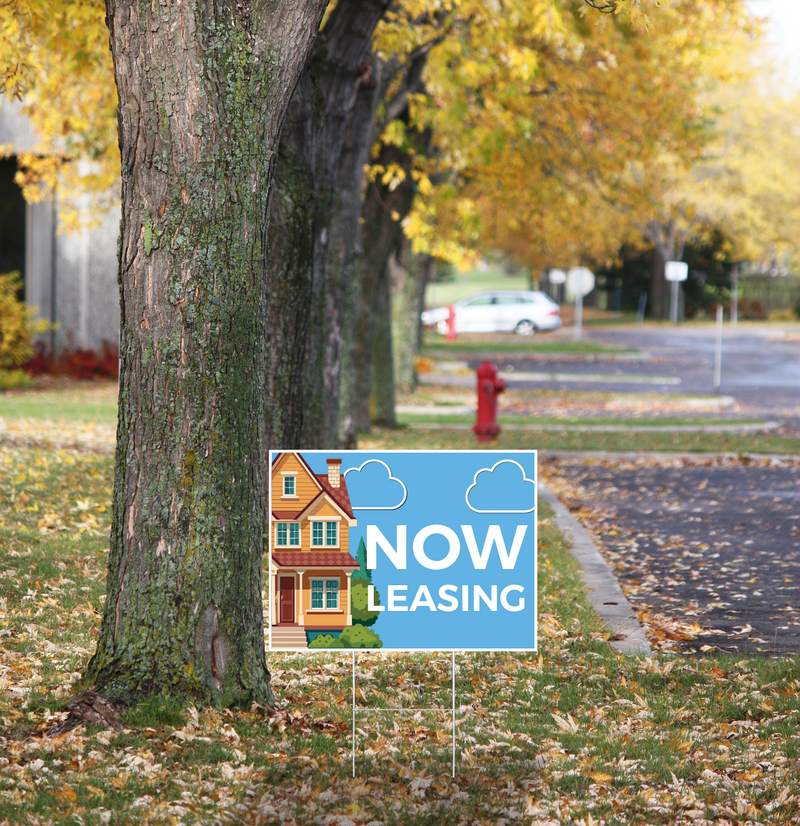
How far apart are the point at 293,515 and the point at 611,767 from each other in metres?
1.61

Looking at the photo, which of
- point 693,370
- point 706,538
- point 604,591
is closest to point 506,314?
point 693,370

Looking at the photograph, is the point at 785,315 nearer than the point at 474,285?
Yes

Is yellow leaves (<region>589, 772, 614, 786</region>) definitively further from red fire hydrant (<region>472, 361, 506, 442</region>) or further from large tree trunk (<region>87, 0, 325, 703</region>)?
red fire hydrant (<region>472, 361, 506, 442</region>)

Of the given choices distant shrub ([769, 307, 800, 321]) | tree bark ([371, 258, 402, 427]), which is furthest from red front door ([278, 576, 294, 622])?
distant shrub ([769, 307, 800, 321])

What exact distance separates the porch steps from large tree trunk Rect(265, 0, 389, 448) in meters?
3.95

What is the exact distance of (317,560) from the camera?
4.46 meters

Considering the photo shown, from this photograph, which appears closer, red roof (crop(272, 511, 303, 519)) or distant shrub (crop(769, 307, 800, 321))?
red roof (crop(272, 511, 303, 519))

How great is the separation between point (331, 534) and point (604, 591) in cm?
367

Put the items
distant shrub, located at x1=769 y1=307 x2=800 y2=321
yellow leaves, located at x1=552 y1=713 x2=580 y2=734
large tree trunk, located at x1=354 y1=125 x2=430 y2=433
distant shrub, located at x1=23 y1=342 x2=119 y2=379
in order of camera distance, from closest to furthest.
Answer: yellow leaves, located at x1=552 y1=713 x2=580 y2=734 < large tree trunk, located at x1=354 y1=125 x2=430 y2=433 < distant shrub, located at x1=23 y1=342 x2=119 y2=379 < distant shrub, located at x1=769 y1=307 x2=800 y2=321

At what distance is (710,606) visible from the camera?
7.48m

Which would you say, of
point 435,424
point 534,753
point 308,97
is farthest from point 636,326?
point 534,753

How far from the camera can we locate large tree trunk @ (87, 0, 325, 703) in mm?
4605

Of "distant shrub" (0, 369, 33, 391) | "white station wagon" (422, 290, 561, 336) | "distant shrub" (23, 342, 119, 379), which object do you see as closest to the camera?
"distant shrub" (0, 369, 33, 391)

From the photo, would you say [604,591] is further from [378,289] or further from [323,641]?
[378,289]
